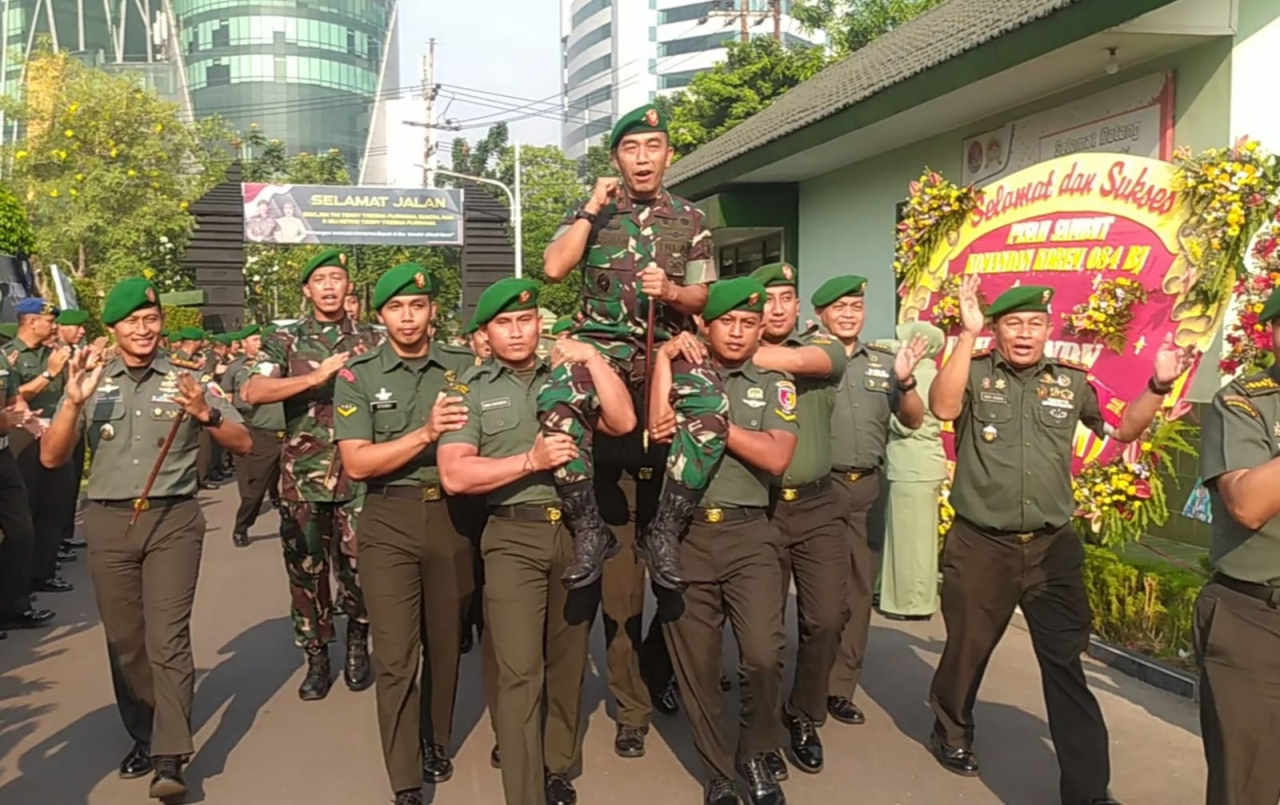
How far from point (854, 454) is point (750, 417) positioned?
149cm

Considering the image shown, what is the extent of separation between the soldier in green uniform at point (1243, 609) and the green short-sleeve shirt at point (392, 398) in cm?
270

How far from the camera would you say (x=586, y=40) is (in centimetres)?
11044

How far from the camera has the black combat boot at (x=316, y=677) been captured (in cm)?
569

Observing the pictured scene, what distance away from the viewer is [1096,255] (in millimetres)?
6645

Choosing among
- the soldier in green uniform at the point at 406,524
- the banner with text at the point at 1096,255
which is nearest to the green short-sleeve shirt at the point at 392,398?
the soldier in green uniform at the point at 406,524

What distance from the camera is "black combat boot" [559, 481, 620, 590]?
12.8 feet

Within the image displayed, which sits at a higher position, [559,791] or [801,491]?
[801,491]

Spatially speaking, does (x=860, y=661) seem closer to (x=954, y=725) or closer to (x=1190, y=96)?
(x=954, y=725)

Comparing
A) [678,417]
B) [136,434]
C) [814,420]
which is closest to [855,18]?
[814,420]

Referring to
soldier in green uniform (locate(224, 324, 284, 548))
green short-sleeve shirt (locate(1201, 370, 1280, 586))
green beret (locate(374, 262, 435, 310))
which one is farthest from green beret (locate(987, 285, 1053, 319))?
soldier in green uniform (locate(224, 324, 284, 548))

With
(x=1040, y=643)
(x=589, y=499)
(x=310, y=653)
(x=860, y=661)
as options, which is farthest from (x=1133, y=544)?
(x=310, y=653)

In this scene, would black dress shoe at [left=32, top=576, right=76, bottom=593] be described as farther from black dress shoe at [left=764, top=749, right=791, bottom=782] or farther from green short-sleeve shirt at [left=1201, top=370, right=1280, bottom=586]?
green short-sleeve shirt at [left=1201, top=370, right=1280, bottom=586]

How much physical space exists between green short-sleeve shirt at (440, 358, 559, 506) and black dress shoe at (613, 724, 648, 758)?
4.79 feet

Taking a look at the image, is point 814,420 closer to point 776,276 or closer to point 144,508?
point 776,276
